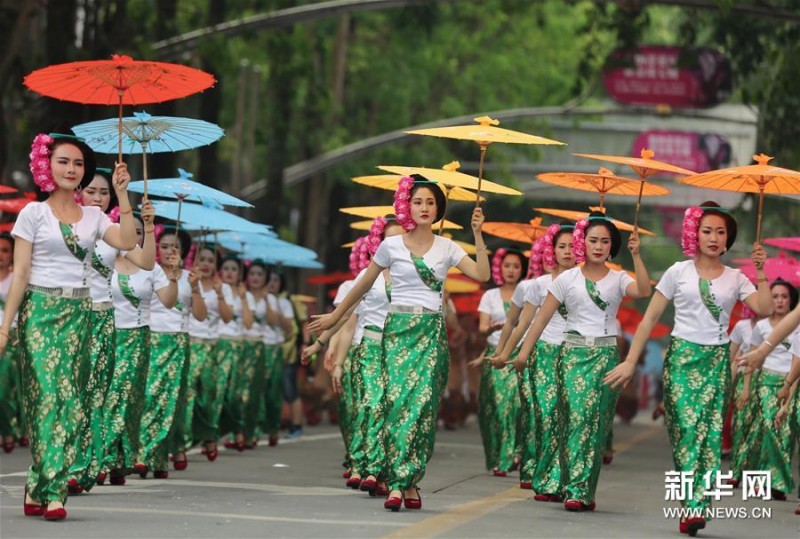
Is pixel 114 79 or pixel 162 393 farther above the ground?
pixel 114 79

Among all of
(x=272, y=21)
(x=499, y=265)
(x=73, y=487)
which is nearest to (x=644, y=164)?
(x=73, y=487)

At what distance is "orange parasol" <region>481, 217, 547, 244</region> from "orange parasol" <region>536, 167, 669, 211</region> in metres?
3.30

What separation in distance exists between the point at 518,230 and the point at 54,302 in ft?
25.7

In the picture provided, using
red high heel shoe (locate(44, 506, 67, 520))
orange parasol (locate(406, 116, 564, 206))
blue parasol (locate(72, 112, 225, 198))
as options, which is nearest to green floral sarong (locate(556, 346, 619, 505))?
orange parasol (locate(406, 116, 564, 206))

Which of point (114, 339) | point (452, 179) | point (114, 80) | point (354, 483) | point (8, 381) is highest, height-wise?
point (114, 80)

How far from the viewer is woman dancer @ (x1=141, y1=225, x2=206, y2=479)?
1465 cm

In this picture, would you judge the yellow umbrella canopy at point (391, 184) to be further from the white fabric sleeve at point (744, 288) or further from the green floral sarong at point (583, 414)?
the white fabric sleeve at point (744, 288)

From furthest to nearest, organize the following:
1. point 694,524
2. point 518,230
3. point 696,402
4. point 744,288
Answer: point 518,230, point 744,288, point 696,402, point 694,524

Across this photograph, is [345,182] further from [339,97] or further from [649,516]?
[649,516]

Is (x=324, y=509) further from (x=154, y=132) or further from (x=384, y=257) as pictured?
(x=154, y=132)

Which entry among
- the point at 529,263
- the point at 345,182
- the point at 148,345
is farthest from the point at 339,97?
the point at 148,345

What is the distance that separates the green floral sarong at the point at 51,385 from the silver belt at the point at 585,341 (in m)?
3.46

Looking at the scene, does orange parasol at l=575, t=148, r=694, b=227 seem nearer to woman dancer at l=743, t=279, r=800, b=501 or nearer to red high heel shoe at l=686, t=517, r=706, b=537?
red high heel shoe at l=686, t=517, r=706, b=537

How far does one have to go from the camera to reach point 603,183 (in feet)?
45.9
